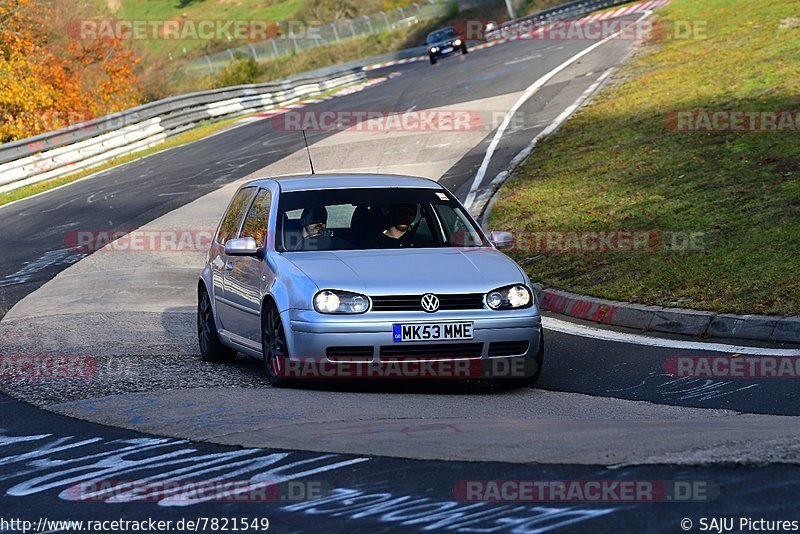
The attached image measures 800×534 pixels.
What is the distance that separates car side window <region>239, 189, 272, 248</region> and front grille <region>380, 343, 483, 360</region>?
179 cm

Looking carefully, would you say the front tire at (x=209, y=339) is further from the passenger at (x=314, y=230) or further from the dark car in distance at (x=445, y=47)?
the dark car in distance at (x=445, y=47)

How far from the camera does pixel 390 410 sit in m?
7.94

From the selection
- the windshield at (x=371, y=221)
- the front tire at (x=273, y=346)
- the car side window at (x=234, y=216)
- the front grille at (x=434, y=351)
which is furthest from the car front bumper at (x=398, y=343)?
the car side window at (x=234, y=216)

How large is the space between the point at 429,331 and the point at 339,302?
25.4 inches

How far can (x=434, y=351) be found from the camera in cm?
879

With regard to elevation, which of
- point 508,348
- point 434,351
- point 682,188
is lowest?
point 682,188

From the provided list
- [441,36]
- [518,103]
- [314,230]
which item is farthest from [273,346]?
[441,36]

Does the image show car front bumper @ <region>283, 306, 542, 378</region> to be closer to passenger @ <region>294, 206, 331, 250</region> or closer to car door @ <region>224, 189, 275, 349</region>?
car door @ <region>224, 189, 275, 349</region>

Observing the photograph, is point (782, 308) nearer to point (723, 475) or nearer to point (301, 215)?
point (301, 215)

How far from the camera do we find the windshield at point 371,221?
988 centimetres

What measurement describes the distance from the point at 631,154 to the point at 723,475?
47.8ft

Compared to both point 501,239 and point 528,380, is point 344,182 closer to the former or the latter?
point 501,239

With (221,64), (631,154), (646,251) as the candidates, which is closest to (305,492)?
(646,251)

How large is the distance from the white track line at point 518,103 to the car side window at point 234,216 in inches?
340
